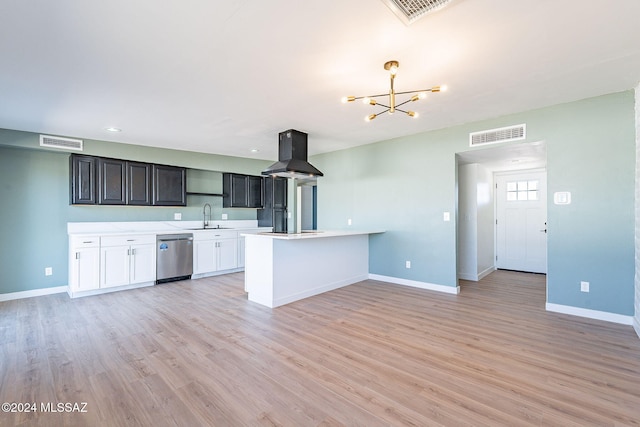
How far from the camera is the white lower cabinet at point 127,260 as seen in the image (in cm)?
459

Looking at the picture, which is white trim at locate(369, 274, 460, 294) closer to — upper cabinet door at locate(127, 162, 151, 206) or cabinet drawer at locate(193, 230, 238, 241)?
cabinet drawer at locate(193, 230, 238, 241)

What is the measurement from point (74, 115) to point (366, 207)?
462 cm

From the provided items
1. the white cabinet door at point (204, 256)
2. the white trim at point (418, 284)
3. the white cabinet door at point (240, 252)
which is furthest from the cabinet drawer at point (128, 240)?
the white trim at point (418, 284)

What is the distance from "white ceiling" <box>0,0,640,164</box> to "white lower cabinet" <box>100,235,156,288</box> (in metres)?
1.90

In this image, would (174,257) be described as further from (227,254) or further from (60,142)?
(60,142)

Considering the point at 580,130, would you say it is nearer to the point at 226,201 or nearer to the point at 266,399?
the point at 266,399

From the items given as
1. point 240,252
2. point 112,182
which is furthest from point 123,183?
point 240,252

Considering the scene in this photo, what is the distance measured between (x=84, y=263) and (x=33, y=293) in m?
0.99

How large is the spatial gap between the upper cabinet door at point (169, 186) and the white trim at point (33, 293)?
196 cm

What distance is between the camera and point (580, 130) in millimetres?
3418

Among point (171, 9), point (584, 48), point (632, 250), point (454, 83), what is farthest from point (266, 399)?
point (632, 250)

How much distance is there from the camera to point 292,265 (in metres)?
4.04

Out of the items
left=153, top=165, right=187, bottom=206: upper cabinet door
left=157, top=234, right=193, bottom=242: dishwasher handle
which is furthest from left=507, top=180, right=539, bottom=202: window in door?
left=153, top=165, right=187, bottom=206: upper cabinet door

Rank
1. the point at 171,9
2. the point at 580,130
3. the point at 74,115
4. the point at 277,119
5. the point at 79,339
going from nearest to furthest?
the point at 171,9 → the point at 79,339 → the point at 580,130 → the point at 74,115 → the point at 277,119
